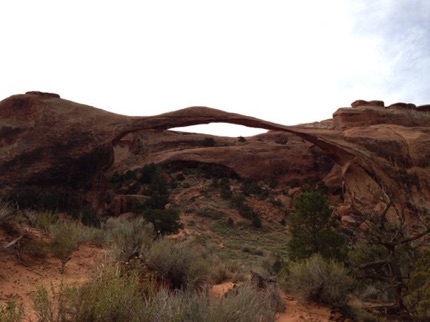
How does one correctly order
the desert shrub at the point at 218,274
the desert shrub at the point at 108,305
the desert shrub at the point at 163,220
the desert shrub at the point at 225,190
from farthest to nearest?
1. the desert shrub at the point at 225,190
2. the desert shrub at the point at 163,220
3. the desert shrub at the point at 218,274
4. the desert shrub at the point at 108,305

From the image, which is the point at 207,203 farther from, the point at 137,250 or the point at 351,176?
the point at 137,250

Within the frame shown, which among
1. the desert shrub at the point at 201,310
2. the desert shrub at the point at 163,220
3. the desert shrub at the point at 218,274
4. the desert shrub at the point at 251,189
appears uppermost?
the desert shrub at the point at 201,310

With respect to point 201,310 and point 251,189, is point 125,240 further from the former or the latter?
point 251,189

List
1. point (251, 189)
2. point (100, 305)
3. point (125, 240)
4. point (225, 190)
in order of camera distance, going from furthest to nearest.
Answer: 1. point (251, 189)
2. point (225, 190)
3. point (125, 240)
4. point (100, 305)

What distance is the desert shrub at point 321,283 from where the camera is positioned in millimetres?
7570

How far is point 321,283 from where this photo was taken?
25.2 ft

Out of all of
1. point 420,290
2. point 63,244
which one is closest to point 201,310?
point 420,290

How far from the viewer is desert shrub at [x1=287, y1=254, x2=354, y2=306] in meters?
7.57

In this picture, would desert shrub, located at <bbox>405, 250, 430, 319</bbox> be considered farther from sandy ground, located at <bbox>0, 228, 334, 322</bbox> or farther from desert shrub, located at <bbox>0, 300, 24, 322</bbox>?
desert shrub, located at <bbox>0, 300, 24, 322</bbox>

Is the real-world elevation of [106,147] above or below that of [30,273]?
above

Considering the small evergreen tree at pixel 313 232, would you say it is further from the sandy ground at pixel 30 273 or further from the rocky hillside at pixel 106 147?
the sandy ground at pixel 30 273

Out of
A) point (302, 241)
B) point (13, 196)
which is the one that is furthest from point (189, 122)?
point (302, 241)

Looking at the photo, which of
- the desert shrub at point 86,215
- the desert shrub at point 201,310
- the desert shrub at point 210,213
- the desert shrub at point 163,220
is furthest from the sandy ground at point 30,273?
the desert shrub at point 210,213

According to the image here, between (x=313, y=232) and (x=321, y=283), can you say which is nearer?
(x=321, y=283)
